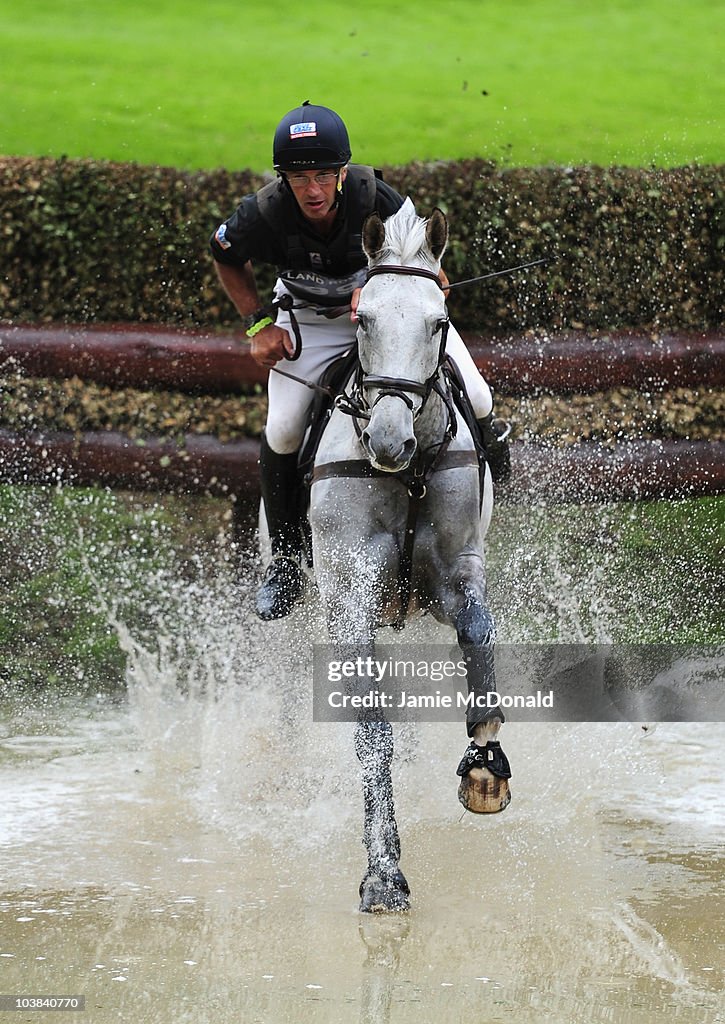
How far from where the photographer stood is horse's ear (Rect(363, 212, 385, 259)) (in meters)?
4.29

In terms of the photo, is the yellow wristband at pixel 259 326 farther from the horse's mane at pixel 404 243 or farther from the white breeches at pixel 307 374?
the horse's mane at pixel 404 243

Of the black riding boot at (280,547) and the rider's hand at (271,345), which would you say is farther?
the black riding boot at (280,547)

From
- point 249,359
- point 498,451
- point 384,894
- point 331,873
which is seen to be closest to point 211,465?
point 249,359

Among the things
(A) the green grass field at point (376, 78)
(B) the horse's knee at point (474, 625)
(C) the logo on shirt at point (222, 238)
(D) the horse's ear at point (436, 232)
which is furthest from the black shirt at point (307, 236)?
(A) the green grass field at point (376, 78)

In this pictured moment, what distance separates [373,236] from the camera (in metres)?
4.31

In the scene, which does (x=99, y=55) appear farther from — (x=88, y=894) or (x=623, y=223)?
(x=88, y=894)

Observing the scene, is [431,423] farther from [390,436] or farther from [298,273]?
[298,273]

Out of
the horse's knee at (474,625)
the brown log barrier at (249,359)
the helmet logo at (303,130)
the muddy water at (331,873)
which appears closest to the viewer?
the muddy water at (331,873)

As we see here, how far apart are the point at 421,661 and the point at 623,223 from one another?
3.70m

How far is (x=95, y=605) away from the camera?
314 inches

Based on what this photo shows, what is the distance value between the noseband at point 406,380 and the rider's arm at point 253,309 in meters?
0.76

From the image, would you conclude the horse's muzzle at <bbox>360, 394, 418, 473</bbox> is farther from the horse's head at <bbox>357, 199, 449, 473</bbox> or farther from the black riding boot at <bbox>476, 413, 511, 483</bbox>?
the black riding boot at <bbox>476, 413, 511, 483</bbox>

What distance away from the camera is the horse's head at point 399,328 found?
13.1 ft

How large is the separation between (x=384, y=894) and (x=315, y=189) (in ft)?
7.59
